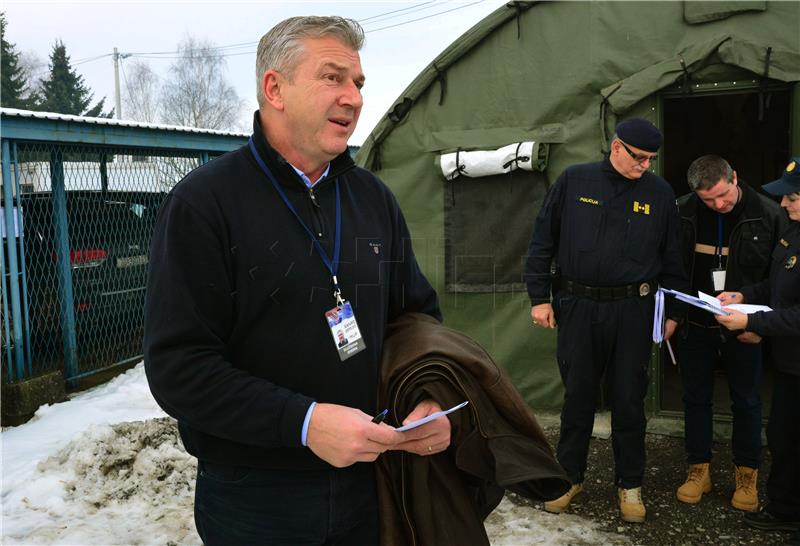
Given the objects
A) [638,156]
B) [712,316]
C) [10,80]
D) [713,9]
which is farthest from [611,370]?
[10,80]

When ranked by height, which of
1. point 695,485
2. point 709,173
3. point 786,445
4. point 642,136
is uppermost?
point 642,136

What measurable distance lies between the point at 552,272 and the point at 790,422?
1634mm

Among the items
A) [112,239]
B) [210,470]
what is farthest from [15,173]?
[210,470]

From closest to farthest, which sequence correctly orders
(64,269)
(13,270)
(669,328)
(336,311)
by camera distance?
(336,311) < (669,328) < (13,270) < (64,269)

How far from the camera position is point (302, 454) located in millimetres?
1703

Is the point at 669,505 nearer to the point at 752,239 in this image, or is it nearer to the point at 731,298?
the point at 731,298

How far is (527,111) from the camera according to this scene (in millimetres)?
5453

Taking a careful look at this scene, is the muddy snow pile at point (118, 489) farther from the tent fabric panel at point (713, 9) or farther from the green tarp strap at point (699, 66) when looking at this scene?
the tent fabric panel at point (713, 9)

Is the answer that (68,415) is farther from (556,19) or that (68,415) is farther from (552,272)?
(556,19)

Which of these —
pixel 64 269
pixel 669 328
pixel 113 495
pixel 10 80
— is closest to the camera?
pixel 669 328

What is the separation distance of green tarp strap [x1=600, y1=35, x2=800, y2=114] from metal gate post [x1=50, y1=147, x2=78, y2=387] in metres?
4.96

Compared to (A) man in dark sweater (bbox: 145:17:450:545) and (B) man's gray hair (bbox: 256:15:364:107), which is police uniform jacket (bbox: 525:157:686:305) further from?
(B) man's gray hair (bbox: 256:15:364:107)

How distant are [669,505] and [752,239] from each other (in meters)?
1.70

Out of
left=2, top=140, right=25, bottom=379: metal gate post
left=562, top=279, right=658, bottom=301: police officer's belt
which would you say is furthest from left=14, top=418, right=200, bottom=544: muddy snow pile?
left=562, top=279, right=658, bottom=301: police officer's belt
